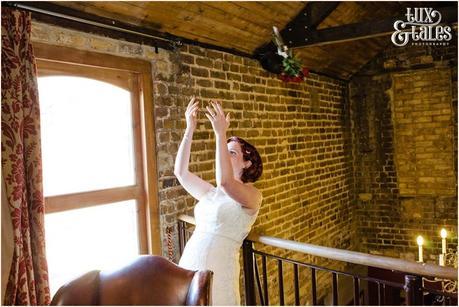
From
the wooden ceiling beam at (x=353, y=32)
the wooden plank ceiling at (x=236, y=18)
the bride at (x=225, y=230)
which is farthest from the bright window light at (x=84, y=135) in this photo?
the wooden ceiling beam at (x=353, y=32)

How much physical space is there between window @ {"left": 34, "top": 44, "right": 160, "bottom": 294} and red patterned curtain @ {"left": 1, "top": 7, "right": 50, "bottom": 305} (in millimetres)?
237

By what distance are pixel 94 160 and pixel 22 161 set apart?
70cm

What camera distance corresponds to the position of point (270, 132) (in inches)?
167

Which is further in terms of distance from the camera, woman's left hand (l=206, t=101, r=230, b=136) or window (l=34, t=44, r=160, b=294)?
window (l=34, t=44, r=160, b=294)

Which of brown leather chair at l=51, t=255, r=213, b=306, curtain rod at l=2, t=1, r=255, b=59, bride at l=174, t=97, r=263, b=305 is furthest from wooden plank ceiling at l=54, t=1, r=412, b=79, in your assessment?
brown leather chair at l=51, t=255, r=213, b=306

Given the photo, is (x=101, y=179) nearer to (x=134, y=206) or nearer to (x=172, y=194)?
(x=134, y=206)

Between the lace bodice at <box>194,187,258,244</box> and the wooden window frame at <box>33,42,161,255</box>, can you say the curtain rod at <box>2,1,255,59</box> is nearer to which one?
the wooden window frame at <box>33,42,161,255</box>

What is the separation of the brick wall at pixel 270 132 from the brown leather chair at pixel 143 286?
4.58 feet

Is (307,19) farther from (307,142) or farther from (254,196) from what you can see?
(254,196)

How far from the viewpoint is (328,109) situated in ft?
18.2

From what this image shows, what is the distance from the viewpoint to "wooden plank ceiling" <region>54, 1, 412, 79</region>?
269cm

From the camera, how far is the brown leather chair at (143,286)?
60.0 inches

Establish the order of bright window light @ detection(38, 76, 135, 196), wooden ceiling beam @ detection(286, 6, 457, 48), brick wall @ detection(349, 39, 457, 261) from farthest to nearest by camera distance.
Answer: brick wall @ detection(349, 39, 457, 261)
wooden ceiling beam @ detection(286, 6, 457, 48)
bright window light @ detection(38, 76, 135, 196)

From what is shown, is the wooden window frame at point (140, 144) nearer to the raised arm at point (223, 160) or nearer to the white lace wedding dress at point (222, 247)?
the white lace wedding dress at point (222, 247)
